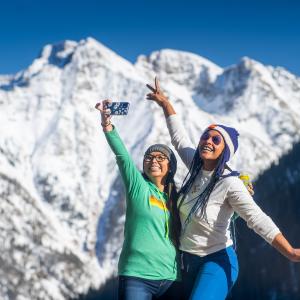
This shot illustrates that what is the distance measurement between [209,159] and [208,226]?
1.39 meters

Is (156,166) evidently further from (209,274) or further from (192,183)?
(209,274)

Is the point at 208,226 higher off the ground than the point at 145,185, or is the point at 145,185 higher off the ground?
the point at 145,185

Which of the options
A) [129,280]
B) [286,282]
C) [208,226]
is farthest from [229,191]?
[286,282]

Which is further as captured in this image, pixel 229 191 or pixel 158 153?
pixel 158 153

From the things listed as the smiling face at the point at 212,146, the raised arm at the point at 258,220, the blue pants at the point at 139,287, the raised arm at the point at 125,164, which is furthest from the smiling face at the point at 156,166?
the blue pants at the point at 139,287

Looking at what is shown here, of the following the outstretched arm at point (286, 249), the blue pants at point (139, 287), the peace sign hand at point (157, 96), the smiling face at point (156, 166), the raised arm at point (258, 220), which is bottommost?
the blue pants at point (139, 287)

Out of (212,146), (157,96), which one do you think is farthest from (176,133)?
(212,146)

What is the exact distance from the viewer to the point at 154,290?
1303cm

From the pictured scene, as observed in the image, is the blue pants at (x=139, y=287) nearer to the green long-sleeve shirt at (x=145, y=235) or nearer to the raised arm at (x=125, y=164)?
the green long-sleeve shirt at (x=145, y=235)

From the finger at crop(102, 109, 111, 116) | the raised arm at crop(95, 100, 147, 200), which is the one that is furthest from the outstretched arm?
the finger at crop(102, 109, 111, 116)

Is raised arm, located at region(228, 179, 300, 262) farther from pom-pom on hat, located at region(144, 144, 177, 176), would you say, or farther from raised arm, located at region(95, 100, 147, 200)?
raised arm, located at region(95, 100, 147, 200)

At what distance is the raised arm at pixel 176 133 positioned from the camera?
604 inches

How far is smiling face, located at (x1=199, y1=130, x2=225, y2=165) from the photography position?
13.4 meters

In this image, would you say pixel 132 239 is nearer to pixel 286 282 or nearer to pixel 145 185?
pixel 145 185
